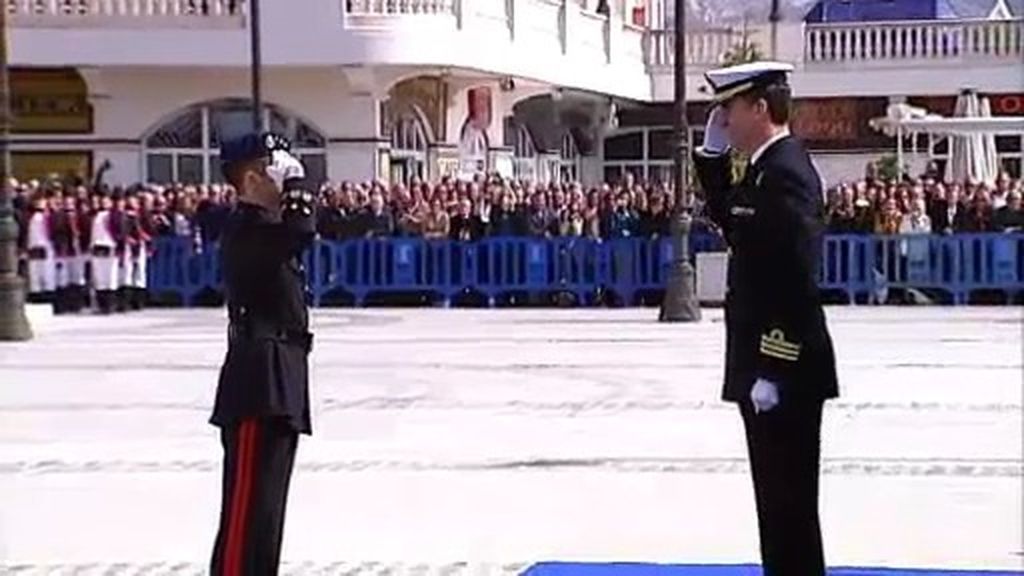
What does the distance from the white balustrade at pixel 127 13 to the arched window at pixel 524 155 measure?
10.7 meters

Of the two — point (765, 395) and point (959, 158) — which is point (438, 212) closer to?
point (959, 158)

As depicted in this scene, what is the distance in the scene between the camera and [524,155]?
45.2 m

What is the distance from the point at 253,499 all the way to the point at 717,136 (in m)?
2.03

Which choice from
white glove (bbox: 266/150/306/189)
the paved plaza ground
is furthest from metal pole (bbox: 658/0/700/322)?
white glove (bbox: 266/150/306/189)

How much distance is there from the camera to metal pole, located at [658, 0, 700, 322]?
26141mm

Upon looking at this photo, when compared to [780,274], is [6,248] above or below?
above

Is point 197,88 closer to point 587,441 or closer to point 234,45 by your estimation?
point 234,45

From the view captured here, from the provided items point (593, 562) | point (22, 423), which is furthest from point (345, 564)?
point (22, 423)

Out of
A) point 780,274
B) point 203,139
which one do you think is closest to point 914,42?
point 203,139

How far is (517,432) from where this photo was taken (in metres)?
14.7

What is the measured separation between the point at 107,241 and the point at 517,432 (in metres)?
15.3

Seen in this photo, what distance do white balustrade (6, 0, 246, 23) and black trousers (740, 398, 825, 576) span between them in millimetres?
27106

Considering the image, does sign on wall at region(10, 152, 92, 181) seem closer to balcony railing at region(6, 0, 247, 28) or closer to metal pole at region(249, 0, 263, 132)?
balcony railing at region(6, 0, 247, 28)

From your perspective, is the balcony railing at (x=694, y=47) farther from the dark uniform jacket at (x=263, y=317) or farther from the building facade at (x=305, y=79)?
the dark uniform jacket at (x=263, y=317)
